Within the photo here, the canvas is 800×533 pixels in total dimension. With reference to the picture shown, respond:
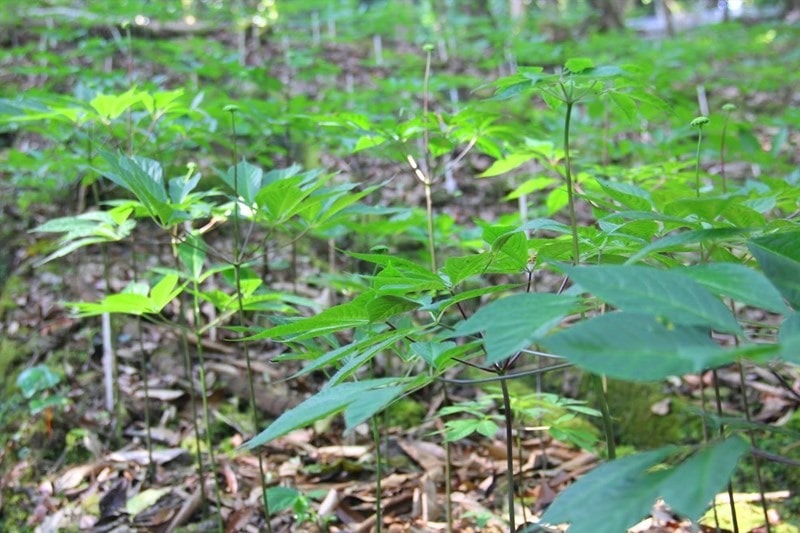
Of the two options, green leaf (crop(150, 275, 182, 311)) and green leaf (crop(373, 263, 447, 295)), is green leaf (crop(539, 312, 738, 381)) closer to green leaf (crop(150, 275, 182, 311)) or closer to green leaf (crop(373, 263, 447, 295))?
green leaf (crop(373, 263, 447, 295))

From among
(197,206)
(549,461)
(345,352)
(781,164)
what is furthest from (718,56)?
(345,352)

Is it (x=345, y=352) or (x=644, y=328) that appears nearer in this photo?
(x=644, y=328)

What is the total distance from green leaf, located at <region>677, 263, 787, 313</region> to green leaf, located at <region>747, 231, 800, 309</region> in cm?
5

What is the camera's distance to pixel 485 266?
31.4 inches

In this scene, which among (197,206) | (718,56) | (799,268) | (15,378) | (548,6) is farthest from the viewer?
(548,6)

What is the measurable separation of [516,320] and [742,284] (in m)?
0.20

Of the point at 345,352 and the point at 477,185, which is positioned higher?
the point at 345,352

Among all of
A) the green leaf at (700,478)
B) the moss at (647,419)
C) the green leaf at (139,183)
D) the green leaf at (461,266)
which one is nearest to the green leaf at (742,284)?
the green leaf at (700,478)

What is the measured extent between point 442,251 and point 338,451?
128cm

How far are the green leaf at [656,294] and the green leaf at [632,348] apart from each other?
12 millimetres

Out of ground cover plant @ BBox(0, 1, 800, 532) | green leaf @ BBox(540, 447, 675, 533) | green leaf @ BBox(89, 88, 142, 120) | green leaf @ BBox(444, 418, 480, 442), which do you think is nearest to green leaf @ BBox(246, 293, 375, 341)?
ground cover plant @ BBox(0, 1, 800, 532)

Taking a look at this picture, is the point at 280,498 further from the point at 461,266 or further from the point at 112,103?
the point at 112,103

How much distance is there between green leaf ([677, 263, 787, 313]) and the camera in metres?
0.51

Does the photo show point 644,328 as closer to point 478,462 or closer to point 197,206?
point 197,206
